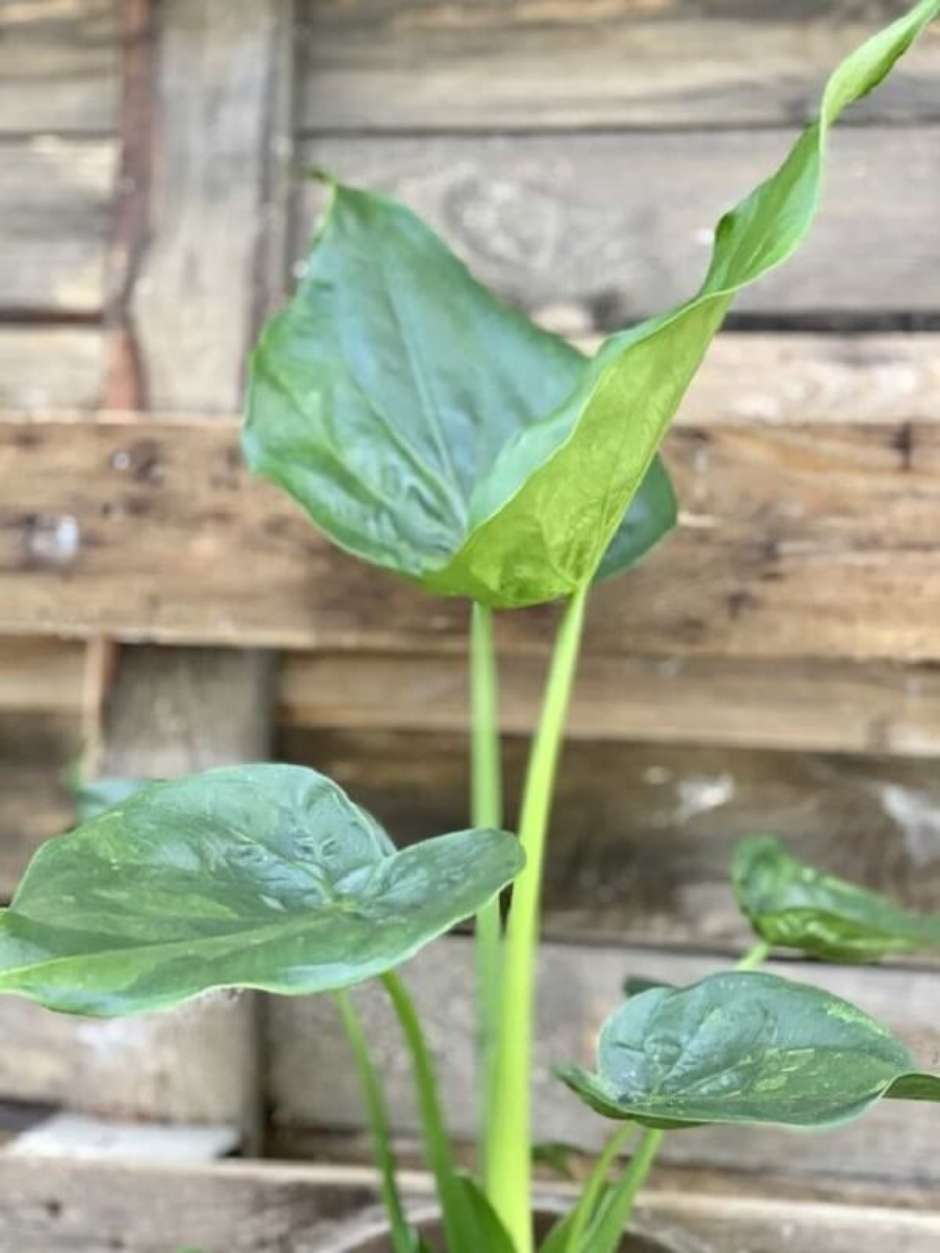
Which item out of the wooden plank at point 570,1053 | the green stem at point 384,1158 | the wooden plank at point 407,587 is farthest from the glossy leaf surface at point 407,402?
the wooden plank at point 570,1053

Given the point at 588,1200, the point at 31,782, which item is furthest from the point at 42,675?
the point at 588,1200

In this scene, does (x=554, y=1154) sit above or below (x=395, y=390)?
below

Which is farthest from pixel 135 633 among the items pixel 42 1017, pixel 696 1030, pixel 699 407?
pixel 696 1030

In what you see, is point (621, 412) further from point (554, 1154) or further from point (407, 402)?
point (554, 1154)

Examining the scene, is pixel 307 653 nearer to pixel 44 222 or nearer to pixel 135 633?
pixel 135 633

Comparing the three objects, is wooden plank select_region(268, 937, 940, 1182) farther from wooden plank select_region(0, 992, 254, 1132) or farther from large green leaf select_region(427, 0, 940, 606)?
large green leaf select_region(427, 0, 940, 606)

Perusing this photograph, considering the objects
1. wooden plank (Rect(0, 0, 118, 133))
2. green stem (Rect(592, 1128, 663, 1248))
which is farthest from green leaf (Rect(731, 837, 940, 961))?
wooden plank (Rect(0, 0, 118, 133))
